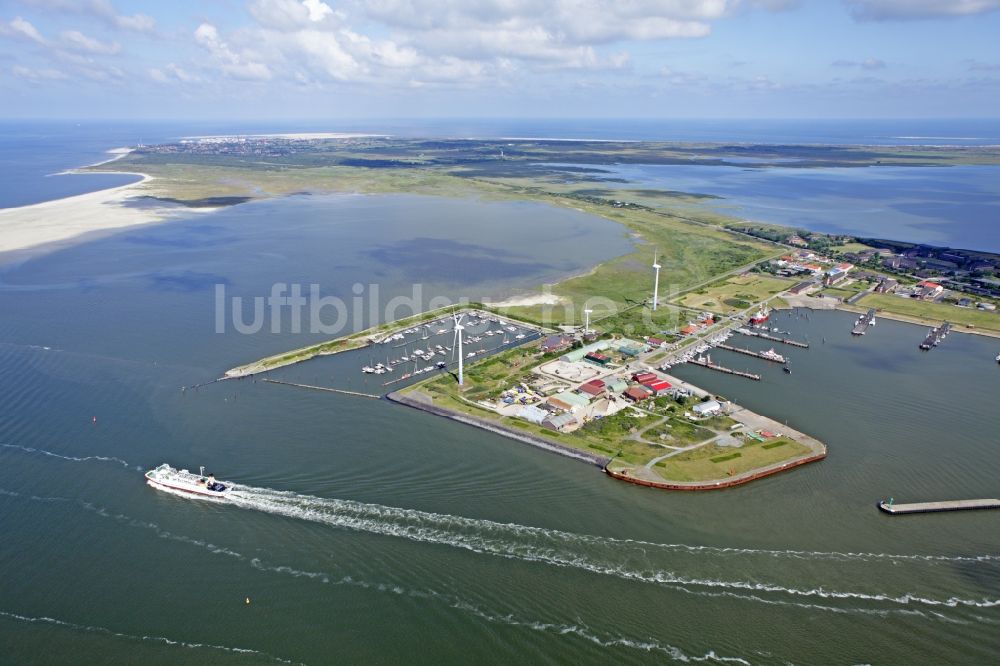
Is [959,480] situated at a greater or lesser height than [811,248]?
lesser

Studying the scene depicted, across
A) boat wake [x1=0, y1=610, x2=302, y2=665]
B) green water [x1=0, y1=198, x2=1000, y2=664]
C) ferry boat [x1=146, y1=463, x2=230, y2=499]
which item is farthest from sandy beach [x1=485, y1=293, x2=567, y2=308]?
boat wake [x1=0, y1=610, x2=302, y2=665]

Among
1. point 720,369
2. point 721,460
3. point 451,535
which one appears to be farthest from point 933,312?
point 451,535

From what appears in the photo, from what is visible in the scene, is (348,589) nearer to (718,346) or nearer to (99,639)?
(99,639)

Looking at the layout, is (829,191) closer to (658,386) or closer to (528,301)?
(528,301)

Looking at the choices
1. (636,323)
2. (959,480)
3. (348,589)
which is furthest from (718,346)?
(348,589)

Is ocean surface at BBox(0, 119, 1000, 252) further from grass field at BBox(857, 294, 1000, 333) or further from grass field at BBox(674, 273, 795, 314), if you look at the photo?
grass field at BBox(674, 273, 795, 314)

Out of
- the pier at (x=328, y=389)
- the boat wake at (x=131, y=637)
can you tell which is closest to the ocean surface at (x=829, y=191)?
the pier at (x=328, y=389)

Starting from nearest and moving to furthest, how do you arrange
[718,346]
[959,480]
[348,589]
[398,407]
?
[348,589]
[959,480]
[398,407]
[718,346]
